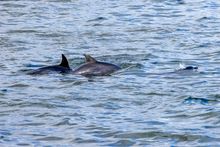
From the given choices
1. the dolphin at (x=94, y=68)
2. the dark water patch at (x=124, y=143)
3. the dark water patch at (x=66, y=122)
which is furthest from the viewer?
the dolphin at (x=94, y=68)

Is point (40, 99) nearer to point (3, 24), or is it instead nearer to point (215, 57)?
point (215, 57)

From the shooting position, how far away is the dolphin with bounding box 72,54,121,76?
15836 mm

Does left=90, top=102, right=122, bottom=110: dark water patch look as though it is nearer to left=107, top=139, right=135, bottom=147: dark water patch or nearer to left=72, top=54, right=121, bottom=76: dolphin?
left=107, top=139, right=135, bottom=147: dark water patch

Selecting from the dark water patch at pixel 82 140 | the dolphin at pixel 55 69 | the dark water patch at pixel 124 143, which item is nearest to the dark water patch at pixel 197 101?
the dark water patch at pixel 124 143

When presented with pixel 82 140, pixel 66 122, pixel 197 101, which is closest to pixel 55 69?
pixel 197 101

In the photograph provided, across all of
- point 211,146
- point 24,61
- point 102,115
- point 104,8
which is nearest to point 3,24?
point 104,8

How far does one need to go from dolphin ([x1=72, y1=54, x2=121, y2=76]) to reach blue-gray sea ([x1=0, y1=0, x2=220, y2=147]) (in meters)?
0.18

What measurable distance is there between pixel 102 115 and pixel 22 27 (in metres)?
9.48

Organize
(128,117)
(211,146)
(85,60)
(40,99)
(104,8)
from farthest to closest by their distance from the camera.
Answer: (104,8)
(85,60)
(40,99)
(128,117)
(211,146)

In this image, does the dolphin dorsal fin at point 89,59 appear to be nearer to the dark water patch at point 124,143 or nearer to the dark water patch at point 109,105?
the dark water patch at point 109,105

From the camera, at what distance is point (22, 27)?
71.2ft

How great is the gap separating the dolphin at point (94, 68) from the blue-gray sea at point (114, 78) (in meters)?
0.18

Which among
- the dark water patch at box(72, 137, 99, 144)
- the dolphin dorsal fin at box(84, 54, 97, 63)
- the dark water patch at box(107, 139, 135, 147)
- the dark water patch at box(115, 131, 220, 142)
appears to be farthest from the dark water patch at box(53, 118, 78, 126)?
the dolphin dorsal fin at box(84, 54, 97, 63)

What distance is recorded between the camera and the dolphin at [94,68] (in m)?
15.8
